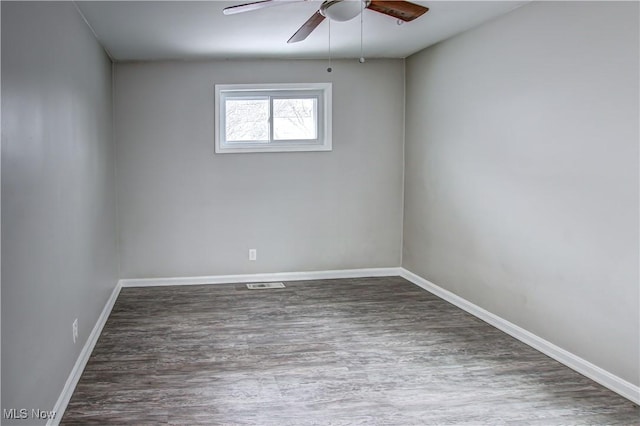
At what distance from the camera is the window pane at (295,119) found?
541 centimetres

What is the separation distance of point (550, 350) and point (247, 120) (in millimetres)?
3584

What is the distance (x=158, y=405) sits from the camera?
2.60 m

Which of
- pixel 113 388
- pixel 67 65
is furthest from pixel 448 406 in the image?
pixel 67 65

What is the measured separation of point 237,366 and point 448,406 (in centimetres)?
127

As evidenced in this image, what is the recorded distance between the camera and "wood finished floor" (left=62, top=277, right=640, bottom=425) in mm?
2518

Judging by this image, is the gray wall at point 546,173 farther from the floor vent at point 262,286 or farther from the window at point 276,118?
the floor vent at point 262,286

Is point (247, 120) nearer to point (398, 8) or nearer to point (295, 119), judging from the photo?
point (295, 119)

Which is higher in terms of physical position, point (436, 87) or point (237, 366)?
point (436, 87)

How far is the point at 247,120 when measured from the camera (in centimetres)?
539

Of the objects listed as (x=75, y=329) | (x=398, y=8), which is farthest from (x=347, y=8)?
(x=75, y=329)

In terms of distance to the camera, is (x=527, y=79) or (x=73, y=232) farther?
(x=527, y=79)

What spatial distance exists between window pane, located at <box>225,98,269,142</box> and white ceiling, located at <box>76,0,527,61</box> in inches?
20.5

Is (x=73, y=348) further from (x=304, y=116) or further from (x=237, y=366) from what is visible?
(x=304, y=116)
